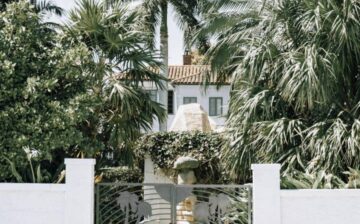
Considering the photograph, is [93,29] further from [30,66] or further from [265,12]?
[265,12]

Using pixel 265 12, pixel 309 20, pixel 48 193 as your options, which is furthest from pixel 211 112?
pixel 48 193

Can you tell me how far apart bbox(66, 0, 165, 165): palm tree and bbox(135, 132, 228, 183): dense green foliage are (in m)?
4.83

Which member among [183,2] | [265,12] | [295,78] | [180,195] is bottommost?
[180,195]

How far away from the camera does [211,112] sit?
122ft

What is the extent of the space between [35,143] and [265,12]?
6.98m

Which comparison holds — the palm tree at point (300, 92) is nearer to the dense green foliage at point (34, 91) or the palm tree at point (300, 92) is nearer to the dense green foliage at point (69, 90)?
the dense green foliage at point (69, 90)

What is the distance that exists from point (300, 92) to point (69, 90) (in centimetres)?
486

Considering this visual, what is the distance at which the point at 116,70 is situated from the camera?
11461 millimetres

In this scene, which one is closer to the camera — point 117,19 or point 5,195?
point 5,195

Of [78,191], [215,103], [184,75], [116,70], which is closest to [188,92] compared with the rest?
[184,75]

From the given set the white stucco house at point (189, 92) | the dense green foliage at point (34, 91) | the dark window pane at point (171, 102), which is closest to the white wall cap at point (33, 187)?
the dense green foliage at point (34, 91)

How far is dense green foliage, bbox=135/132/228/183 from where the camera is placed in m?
16.0

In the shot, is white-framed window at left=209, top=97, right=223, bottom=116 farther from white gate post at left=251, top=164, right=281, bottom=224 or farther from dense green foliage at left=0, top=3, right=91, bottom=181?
white gate post at left=251, top=164, right=281, bottom=224

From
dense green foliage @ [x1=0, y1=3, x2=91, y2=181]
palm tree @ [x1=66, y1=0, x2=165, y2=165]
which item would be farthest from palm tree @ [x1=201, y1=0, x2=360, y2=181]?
dense green foliage @ [x1=0, y1=3, x2=91, y2=181]
